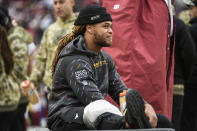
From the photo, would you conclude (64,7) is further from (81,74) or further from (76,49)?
(81,74)

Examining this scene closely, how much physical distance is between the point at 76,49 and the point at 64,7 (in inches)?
117

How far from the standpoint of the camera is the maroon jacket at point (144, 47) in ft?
17.1

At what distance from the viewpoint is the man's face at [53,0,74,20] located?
275 inches

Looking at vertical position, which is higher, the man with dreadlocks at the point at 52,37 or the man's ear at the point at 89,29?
the man's ear at the point at 89,29

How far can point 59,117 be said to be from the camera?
158 inches


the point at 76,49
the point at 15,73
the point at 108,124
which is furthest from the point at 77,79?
the point at 15,73

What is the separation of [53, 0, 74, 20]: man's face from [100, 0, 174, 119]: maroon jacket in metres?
1.73

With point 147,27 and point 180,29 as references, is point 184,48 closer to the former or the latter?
point 180,29

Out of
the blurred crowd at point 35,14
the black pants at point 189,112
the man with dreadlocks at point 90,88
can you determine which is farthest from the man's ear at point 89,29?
the blurred crowd at point 35,14

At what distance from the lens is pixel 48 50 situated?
709cm

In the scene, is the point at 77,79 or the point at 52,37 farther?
the point at 52,37

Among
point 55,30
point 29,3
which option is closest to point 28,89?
point 55,30

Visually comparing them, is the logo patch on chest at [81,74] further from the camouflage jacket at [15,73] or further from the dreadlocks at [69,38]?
the camouflage jacket at [15,73]

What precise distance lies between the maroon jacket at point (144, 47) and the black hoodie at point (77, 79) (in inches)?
36.5
